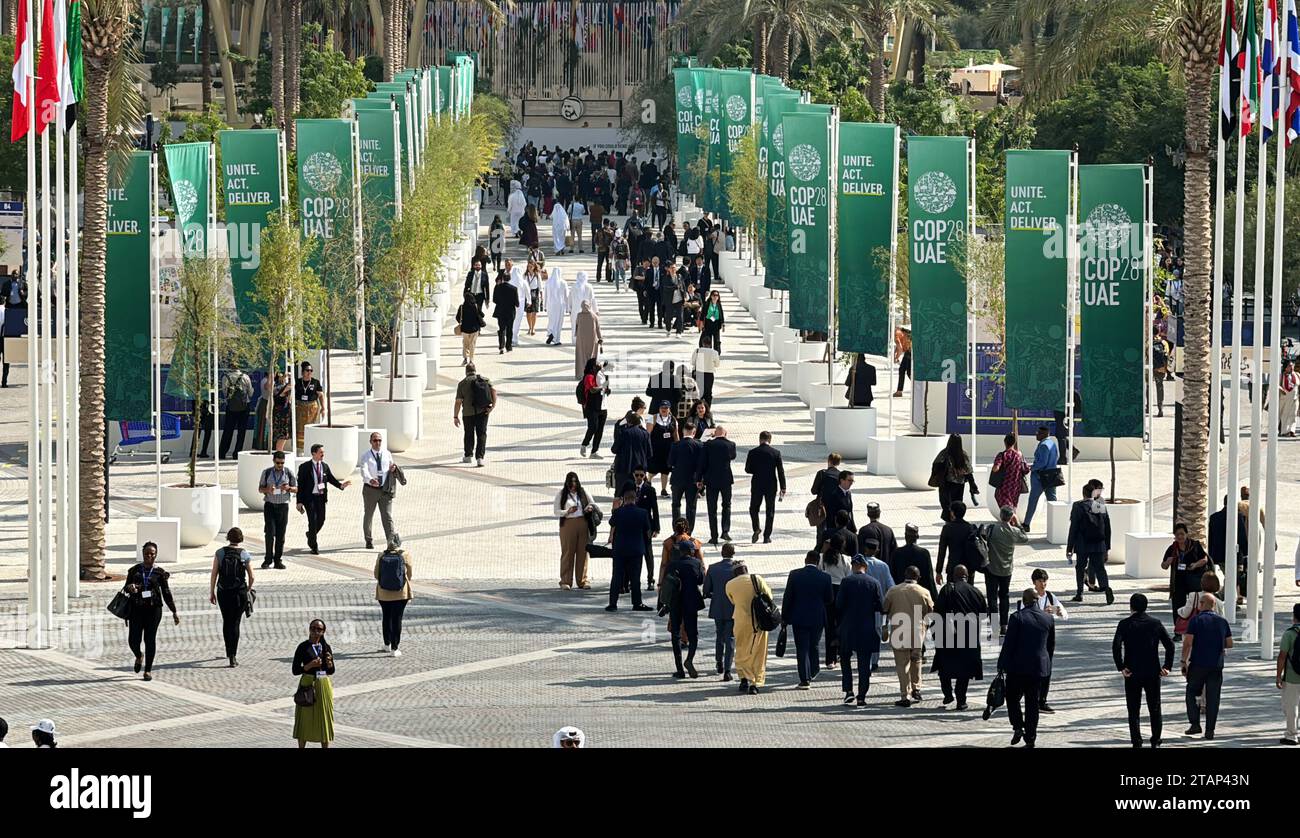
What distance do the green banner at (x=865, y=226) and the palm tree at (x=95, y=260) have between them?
9.01 meters

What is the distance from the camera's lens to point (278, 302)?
86.7 feet

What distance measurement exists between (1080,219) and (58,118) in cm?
1015

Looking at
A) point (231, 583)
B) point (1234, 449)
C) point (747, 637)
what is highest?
point (1234, 449)

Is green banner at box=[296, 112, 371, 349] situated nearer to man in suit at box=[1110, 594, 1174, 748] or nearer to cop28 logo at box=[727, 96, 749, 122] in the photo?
man in suit at box=[1110, 594, 1174, 748]

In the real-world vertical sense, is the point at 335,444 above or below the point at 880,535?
above

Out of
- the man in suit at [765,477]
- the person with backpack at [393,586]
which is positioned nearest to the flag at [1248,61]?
the man in suit at [765,477]

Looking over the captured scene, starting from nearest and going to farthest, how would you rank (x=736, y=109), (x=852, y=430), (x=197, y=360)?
(x=197, y=360), (x=852, y=430), (x=736, y=109)

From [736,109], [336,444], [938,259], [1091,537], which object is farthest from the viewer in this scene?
[736,109]

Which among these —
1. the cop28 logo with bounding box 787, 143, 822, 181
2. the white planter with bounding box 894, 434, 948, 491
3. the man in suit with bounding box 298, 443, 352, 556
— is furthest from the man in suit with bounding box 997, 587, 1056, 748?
the cop28 logo with bounding box 787, 143, 822, 181

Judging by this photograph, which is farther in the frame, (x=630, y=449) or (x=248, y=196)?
(x=248, y=196)

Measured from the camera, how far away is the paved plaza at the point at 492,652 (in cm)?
1681

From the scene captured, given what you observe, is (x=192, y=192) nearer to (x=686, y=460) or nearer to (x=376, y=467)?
(x=376, y=467)

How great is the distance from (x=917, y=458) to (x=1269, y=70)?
8.51 meters

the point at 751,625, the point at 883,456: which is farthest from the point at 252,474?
the point at 751,625
